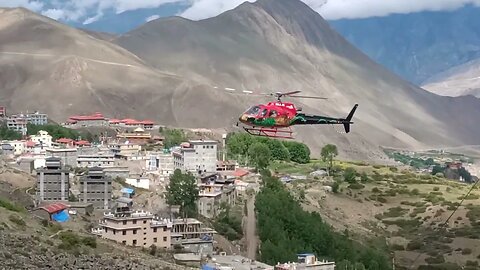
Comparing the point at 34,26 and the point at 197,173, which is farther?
the point at 34,26

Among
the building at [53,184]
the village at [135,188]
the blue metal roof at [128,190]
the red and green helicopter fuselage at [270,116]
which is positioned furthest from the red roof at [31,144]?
the red and green helicopter fuselage at [270,116]

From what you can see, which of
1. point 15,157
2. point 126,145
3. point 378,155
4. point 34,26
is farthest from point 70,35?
point 15,157

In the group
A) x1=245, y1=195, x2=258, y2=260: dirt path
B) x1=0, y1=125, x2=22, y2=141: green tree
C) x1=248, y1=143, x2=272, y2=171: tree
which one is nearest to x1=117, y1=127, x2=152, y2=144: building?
x1=0, y1=125, x2=22, y2=141: green tree

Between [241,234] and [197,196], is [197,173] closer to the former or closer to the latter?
[197,196]

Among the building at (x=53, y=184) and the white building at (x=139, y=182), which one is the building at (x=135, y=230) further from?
the white building at (x=139, y=182)

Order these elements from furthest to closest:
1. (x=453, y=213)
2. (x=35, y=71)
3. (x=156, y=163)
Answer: (x=35, y=71) → (x=156, y=163) → (x=453, y=213)

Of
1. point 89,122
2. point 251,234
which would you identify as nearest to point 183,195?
point 251,234

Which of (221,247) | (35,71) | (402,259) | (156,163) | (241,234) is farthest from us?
(35,71)

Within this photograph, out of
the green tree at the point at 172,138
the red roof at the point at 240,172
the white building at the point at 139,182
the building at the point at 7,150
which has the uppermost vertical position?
the green tree at the point at 172,138
